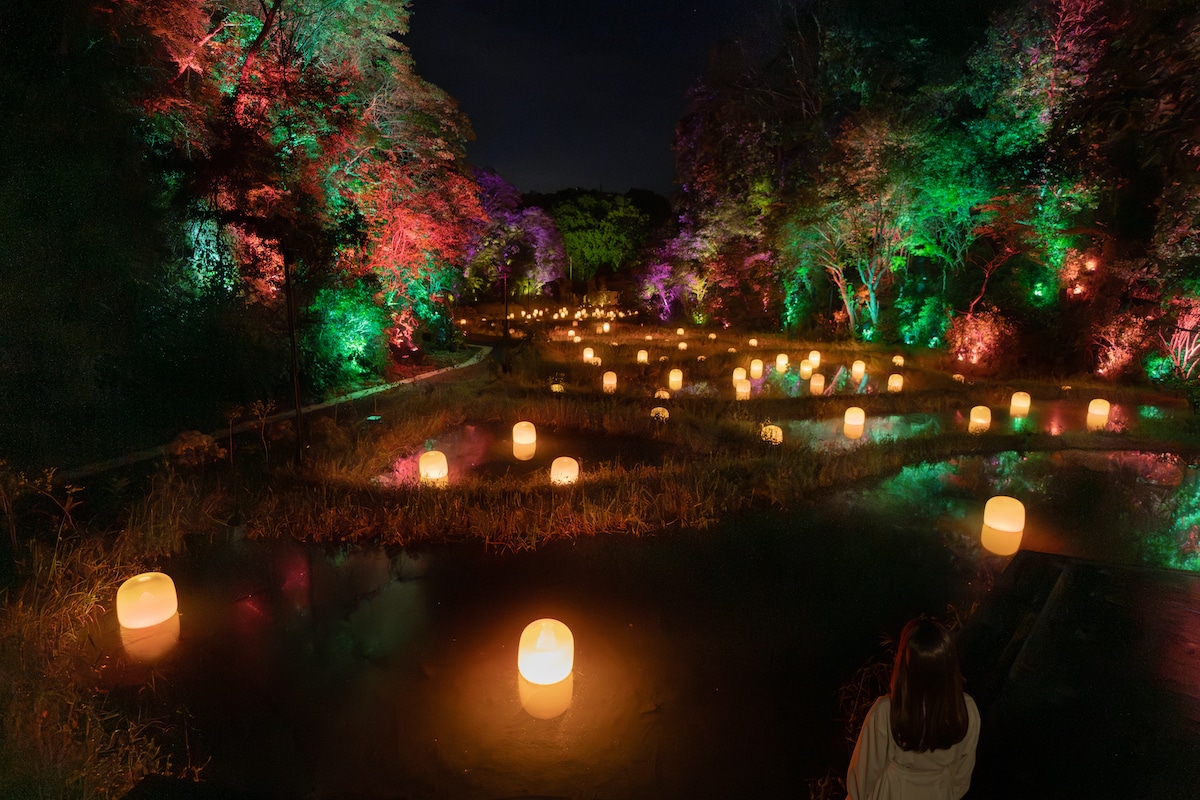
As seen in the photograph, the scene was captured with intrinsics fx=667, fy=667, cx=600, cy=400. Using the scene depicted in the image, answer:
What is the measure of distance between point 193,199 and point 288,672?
9388 millimetres

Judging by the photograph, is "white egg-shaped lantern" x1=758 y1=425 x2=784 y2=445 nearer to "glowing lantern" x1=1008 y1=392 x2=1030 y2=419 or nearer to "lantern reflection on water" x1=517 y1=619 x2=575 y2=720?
"glowing lantern" x1=1008 y1=392 x2=1030 y2=419

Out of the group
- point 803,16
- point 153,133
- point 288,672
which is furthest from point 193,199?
point 803,16

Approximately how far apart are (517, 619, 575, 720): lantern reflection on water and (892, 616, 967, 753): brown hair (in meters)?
2.22

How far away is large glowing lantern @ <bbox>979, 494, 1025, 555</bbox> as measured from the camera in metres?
6.43

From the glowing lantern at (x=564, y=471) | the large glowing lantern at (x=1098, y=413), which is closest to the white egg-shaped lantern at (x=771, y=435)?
the glowing lantern at (x=564, y=471)

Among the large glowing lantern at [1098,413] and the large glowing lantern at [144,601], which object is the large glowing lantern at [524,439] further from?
the large glowing lantern at [1098,413]

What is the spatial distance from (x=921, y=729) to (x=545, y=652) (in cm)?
235

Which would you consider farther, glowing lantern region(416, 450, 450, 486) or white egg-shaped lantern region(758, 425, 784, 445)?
white egg-shaped lantern region(758, 425, 784, 445)

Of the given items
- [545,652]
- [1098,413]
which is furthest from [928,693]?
[1098,413]

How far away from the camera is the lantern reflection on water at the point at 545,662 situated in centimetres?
413

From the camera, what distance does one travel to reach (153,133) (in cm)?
1009

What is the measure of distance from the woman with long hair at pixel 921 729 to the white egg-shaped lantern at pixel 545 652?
2.03 metres

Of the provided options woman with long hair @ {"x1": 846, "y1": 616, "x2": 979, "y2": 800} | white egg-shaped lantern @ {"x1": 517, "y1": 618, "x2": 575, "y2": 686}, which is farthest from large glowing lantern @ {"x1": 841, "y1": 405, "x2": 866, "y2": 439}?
woman with long hair @ {"x1": 846, "y1": 616, "x2": 979, "y2": 800}

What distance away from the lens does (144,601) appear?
477 cm
